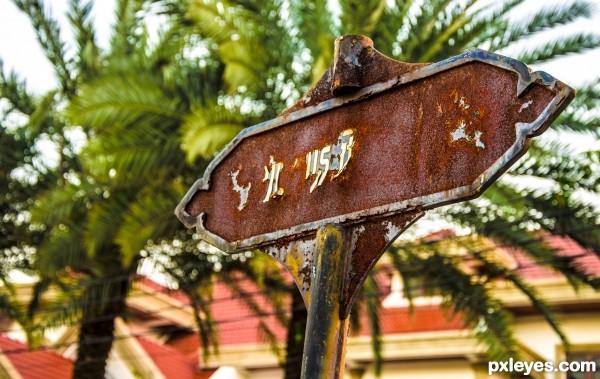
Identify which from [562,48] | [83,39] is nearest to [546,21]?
[562,48]

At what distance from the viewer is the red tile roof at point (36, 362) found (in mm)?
15766

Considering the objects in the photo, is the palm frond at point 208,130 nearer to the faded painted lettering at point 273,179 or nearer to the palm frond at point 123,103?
the palm frond at point 123,103

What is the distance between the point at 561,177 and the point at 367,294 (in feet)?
7.96

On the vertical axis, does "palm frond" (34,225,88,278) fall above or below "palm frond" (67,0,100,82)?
below

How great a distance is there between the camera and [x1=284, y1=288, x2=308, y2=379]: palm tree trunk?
10.3 m

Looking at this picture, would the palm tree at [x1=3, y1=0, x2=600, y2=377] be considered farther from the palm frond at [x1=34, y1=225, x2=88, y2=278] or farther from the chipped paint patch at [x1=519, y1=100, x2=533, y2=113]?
the chipped paint patch at [x1=519, y1=100, x2=533, y2=113]

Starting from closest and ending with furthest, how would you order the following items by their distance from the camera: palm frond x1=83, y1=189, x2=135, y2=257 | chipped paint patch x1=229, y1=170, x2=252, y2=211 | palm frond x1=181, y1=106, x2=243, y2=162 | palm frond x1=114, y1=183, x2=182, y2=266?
chipped paint patch x1=229, y1=170, x2=252, y2=211 → palm frond x1=181, y1=106, x2=243, y2=162 → palm frond x1=114, y1=183, x2=182, y2=266 → palm frond x1=83, y1=189, x2=135, y2=257

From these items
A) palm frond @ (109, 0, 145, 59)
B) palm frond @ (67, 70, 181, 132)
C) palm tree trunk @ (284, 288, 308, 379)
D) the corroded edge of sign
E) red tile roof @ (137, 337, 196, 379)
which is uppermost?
palm frond @ (109, 0, 145, 59)

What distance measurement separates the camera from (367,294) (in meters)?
10.6

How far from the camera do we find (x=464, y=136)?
7.71 feet

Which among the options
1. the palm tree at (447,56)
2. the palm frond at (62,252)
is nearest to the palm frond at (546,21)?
the palm tree at (447,56)

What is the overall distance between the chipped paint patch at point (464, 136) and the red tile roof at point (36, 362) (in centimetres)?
1421

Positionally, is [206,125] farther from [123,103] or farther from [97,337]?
[97,337]

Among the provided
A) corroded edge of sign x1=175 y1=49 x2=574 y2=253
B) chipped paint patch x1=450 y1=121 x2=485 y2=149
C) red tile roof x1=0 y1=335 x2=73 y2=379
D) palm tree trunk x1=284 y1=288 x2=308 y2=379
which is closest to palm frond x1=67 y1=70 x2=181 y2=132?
palm tree trunk x1=284 y1=288 x2=308 y2=379
